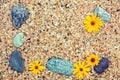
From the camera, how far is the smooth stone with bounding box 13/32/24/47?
2.53 metres

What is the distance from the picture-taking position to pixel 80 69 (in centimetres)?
249

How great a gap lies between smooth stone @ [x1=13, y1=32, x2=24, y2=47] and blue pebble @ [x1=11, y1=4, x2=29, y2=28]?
7cm

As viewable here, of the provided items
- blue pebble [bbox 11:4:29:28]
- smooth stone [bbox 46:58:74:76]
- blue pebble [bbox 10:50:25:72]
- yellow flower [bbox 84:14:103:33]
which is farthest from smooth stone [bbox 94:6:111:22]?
blue pebble [bbox 10:50:25:72]

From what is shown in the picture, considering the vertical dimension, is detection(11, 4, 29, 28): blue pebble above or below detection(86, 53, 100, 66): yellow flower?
above

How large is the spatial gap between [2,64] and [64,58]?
47cm

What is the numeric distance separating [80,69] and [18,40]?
516 mm

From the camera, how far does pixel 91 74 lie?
247 cm

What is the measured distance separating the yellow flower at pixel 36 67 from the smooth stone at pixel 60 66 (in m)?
0.07


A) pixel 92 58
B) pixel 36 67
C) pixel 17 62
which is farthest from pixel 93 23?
pixel 17 62

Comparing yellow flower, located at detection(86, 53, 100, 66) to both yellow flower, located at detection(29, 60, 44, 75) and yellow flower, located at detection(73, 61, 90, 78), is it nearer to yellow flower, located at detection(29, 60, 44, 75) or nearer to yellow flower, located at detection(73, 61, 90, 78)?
yellow flower, located at detection(73, 61, 90, 78)

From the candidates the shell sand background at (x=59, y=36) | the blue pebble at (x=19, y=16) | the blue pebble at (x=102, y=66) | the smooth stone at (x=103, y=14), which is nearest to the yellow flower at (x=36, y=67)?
the shell sand background at (x=59, y=36)

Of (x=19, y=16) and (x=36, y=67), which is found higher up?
(x=19, y=16)

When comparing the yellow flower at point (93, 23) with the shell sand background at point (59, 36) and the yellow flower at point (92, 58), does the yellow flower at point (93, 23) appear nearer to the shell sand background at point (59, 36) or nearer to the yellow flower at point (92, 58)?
the shell sand background at point (59, 36)

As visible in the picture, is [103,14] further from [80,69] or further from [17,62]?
[17,62]
